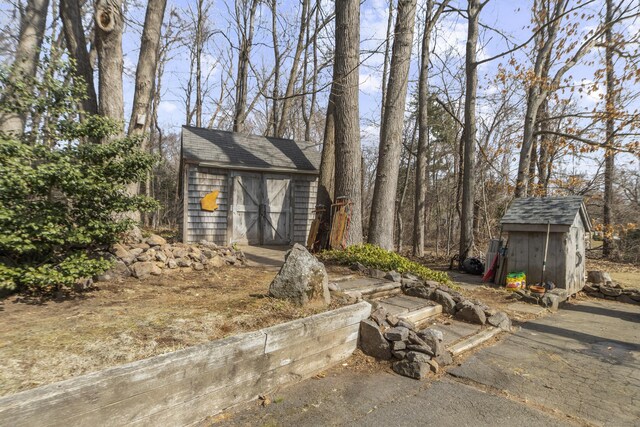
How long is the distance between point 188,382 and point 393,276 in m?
3.92

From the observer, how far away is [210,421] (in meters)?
2.50

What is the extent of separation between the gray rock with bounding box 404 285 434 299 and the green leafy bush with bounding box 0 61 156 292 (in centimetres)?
417

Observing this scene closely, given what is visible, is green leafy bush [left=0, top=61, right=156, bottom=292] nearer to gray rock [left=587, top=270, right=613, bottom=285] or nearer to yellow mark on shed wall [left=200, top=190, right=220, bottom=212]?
yellow mark on shed wall [left=200, top=190, right=220, bottom=212]

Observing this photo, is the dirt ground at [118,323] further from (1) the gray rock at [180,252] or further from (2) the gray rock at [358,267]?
(2) the gray rock at [358,267]

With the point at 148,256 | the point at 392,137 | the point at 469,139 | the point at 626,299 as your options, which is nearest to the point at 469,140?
the point at 469,139

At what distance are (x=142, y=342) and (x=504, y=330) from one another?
4608 millimetres

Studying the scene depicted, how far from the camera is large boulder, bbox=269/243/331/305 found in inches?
151

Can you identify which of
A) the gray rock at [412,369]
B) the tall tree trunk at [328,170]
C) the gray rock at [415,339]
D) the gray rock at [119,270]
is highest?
the tall tree trunk at [328,170]

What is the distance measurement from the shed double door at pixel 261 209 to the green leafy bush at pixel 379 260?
478 cm

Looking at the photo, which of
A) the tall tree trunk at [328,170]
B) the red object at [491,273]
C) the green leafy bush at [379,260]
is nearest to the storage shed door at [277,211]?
the tall tree trunk at [328,170]

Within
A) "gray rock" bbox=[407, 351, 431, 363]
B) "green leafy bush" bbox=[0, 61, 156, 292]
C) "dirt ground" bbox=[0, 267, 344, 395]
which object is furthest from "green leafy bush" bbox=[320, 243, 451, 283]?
"green leafy bush" bbox=[0, 61, 156, 292]

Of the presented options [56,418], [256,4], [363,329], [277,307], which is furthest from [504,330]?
[256,4]

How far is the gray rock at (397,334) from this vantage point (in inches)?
144

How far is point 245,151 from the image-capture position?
11852 millimetres
